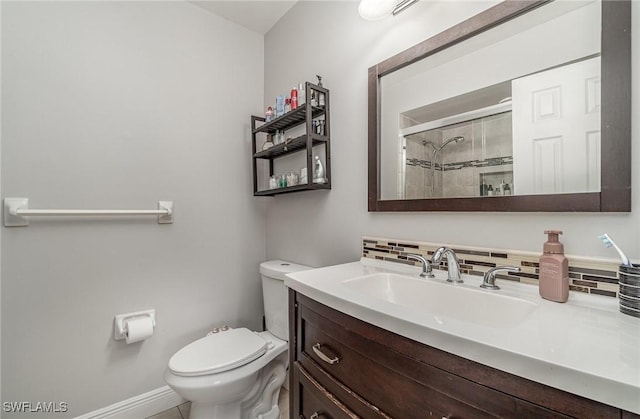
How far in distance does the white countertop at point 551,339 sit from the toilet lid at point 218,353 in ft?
2.40

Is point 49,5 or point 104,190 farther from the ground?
point 49,5

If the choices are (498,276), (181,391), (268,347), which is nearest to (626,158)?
(498,276)

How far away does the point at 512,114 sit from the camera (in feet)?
2.77

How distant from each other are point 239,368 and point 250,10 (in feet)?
6.95

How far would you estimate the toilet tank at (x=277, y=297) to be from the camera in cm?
151

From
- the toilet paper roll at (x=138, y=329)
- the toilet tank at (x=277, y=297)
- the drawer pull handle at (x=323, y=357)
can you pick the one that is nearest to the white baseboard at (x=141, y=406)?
the toilet paper roll at (x=138, y=329)

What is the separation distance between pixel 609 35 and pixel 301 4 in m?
1.56

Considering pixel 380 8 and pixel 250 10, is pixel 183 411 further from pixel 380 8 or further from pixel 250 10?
→ pixel 250 10

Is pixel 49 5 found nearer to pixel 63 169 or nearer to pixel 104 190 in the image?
pixel 63 169

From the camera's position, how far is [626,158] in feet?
2.12

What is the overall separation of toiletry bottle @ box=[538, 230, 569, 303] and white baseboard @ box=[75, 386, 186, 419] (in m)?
1.90

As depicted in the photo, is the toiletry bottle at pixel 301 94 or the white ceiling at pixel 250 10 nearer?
the toiletry bottle at pixel 301 94

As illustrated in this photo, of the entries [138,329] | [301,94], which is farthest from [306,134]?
[138,329]

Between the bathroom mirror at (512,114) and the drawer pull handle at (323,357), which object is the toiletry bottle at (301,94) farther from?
the drawer pull handle at (323,357)
